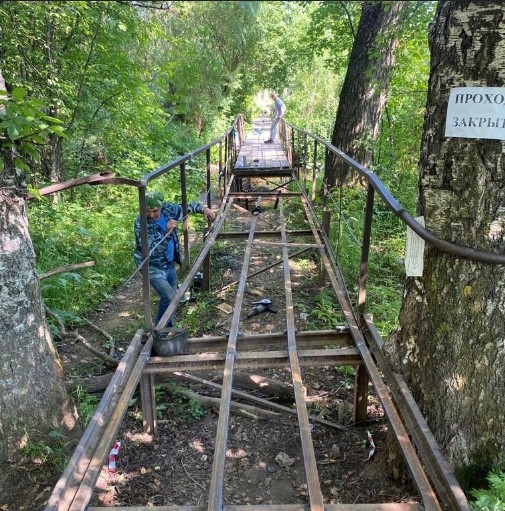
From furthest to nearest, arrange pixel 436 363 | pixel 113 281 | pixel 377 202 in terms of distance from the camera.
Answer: pixel 377 202, pixel 113 281, pixel 436 363

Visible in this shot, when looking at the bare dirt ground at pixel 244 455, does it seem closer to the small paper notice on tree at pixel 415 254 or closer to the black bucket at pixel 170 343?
the black bucket at pixel 170 343

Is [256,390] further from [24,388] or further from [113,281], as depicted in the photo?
[113,281]

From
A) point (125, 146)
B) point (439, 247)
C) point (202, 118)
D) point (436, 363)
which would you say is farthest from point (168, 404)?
point (202, 118)

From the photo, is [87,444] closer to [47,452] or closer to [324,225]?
[47,452]

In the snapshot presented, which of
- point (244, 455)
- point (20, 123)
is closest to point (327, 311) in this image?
point (244, 455)

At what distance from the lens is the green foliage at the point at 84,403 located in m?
3.04

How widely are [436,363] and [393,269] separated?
3.89 metres

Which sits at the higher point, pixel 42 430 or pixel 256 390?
pixel 42 430

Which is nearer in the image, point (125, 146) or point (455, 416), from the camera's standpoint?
point (455, 416)

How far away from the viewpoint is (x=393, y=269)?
5816 millimetres

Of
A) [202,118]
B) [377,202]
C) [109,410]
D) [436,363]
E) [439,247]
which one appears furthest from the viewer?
[202,118]

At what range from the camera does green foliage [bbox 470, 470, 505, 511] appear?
164 cm

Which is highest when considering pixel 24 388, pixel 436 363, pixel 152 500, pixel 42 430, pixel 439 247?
pixel 439 247

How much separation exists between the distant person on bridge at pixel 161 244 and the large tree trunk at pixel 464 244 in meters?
2.45
